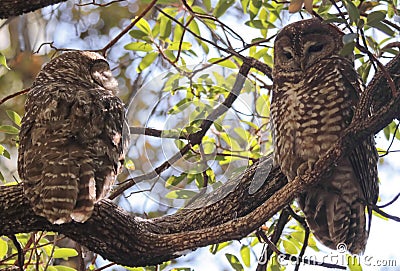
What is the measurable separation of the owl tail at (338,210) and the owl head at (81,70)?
119 cm

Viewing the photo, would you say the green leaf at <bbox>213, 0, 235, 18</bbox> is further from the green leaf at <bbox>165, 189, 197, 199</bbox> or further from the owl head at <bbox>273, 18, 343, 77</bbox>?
the green leaf at <bbox>165, 189, 197, 199</bbox>

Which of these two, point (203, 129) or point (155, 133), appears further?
point (203, 129)

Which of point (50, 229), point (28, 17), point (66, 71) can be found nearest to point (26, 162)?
point (50, 229)

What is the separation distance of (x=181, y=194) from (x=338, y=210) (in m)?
0.74

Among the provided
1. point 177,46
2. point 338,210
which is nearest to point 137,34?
point 177,46

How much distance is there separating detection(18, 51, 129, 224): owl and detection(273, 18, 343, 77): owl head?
A: 0.87 meters

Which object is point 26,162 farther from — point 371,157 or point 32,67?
point 32,67

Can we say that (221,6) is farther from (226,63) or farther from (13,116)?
(13,116)

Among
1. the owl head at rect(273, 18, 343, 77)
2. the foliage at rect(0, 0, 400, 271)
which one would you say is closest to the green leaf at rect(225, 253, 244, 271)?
the foliage at rect(0, 0, 400, 271)

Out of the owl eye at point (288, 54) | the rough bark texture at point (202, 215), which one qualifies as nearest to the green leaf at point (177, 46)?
the owl eye at point (288, 54)

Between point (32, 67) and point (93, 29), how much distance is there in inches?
36.7

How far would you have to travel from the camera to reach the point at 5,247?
344 cm

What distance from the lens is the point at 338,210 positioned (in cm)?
332

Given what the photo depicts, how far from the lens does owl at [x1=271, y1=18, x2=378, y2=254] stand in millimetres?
3240
